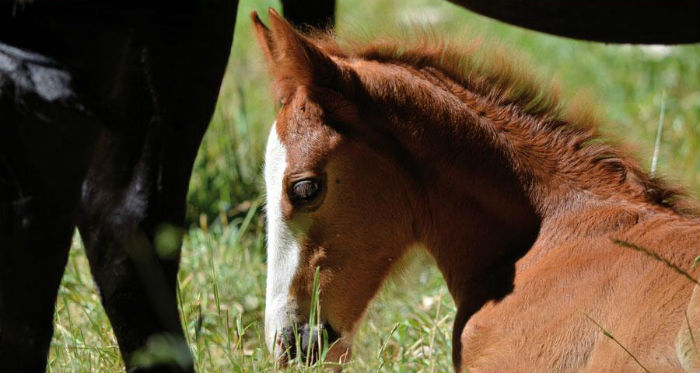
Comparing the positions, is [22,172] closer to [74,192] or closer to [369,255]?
[74,192]

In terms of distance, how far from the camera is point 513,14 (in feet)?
7.21

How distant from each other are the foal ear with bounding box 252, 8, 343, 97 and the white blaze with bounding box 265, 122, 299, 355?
0.50 feet

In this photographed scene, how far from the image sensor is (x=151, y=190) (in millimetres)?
2492

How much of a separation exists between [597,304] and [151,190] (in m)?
1.17

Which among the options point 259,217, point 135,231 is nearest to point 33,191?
point 135,231

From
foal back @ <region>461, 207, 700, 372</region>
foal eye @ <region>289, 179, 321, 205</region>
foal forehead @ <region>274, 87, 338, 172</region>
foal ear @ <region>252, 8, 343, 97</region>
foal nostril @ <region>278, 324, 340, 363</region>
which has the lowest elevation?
foal nostril @ <region>278, 324, 340, 363</region>

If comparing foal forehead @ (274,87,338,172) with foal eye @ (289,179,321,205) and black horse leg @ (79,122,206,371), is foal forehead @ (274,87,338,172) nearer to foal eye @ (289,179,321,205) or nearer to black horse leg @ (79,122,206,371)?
foal eye @ (289,179,321,205)

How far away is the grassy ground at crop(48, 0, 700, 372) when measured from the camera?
314cm

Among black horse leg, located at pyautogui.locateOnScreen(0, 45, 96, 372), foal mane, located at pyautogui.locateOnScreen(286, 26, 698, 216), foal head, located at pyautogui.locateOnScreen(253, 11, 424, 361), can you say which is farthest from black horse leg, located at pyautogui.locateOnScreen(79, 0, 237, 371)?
foal mane, located at pyautogui.locateOnScreen(286, 26, 698, 216)

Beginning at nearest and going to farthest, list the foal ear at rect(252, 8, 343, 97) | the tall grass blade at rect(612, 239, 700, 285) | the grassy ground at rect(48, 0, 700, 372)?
the tall grass blade at rect(612, 239, 700, 285) → the foal ear at rect(252, 8, 343, 97) → the grassy ground at rect(48, 0, 700, 372)

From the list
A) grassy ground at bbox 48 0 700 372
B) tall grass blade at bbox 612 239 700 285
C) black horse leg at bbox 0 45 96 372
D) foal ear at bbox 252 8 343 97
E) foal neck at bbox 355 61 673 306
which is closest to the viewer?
black horse leg at bbox 0 45 96 372

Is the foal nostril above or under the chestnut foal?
under

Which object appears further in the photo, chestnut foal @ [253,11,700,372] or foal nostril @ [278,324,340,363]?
foal nostril @ [278,324,340,363]

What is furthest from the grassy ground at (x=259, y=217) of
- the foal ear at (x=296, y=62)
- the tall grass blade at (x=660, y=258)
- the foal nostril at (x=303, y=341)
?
the tall grass blade at (x=660, y=258)
